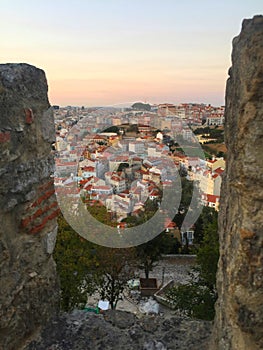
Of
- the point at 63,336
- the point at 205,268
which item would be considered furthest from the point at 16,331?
the point at 205,268

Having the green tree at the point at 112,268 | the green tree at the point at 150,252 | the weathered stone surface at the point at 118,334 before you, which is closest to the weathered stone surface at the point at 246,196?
the weathered stone surface at the point at 118,334

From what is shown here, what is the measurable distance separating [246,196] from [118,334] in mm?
2006

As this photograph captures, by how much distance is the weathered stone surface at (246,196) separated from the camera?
2.18 meters

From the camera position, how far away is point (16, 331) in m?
3.25

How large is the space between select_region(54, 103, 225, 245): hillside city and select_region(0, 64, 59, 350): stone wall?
11.1 feet

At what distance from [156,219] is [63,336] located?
7635mm

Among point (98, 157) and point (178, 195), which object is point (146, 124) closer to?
point (98, 157)

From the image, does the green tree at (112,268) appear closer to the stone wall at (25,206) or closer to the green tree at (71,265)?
the green tree at (71,265)

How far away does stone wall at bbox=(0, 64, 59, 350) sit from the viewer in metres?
3.14

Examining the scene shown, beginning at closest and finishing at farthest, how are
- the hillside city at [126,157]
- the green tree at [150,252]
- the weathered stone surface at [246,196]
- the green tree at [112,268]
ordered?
1. the weathered stone surface at [246,196]
2. the hillside city at [126,157]
3. the green tree at [112,268]
4. the green tree at [150,252]

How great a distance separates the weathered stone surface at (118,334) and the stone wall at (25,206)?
178 mm

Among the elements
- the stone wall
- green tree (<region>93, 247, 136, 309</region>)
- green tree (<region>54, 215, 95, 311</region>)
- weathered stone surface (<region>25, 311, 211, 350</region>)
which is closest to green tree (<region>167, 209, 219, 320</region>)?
green tree (<region>93, 247, 136, 309</region>)

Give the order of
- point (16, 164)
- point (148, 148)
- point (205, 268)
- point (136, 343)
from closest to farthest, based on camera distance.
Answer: point (16, 164) → point (136, 343) → point (205, 268) → point (148, 148)

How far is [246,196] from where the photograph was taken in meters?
2.25
